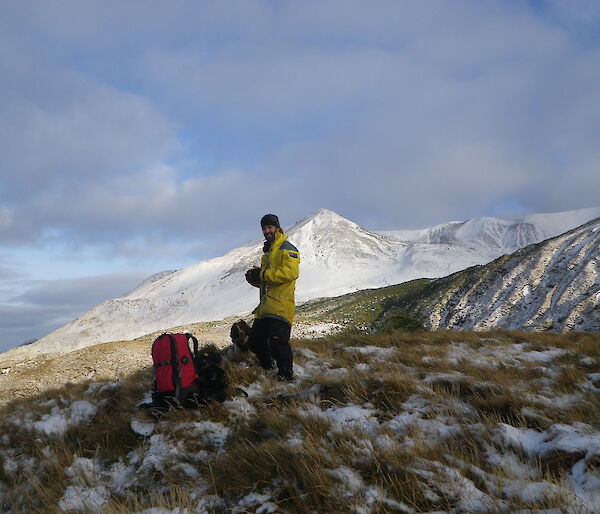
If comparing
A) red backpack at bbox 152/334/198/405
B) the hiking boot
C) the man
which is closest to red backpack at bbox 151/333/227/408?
red backpack at bbox 152/334/198/405

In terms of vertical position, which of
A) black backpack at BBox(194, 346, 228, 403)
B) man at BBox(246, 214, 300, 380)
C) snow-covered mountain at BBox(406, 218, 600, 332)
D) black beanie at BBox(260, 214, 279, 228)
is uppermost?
black beanie at BBox(260, 214, 279, 228)

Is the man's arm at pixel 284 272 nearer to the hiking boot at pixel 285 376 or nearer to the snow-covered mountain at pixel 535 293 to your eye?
the hiking boot at pixel 285 376

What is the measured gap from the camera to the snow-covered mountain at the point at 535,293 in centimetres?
2793

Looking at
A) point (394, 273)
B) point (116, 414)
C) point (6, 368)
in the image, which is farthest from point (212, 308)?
point (116, 414)

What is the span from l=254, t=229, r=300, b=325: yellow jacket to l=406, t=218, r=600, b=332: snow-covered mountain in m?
27.9

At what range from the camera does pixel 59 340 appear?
74.9 meters

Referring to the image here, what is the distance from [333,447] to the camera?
3.31 meters

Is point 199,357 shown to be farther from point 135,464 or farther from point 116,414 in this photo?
point 135,464

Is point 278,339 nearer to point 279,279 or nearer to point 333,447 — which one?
point 279,279

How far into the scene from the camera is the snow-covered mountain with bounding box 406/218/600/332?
2793cm

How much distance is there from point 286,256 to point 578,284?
33.1 meters

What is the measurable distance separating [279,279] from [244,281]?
333 feet

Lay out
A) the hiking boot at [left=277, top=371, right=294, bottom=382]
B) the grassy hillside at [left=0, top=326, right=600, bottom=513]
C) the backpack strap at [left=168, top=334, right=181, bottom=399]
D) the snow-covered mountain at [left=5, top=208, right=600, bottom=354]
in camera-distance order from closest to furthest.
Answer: the grassy hillside at [left=0, top=326, right=600, bottom=513]
the backpack strap at [left=168, top=334, right=181, bottom=399]
the hiking boot at [left=277, top=371, right=294, bottom=382]
the snow-covered mountain at [left=5, top=208, right=600, bottom=354]

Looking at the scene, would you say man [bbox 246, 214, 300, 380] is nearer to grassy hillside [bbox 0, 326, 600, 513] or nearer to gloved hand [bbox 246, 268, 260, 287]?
gloved hand [bbox 246, 268, 260, 287]
